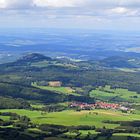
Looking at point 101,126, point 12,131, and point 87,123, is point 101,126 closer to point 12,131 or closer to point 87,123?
point 87,123

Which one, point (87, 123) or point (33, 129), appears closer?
point (33, 129)

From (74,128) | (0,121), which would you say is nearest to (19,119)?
(0,121)

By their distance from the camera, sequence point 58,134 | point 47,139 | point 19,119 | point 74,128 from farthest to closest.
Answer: point 19,119
point 74,128
point 58,134
point 47,139

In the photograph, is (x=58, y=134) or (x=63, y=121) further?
(x=63, y=121)

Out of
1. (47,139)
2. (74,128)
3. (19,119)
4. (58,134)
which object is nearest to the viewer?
(47,139)

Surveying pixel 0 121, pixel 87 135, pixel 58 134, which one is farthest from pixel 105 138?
pixel 0 121

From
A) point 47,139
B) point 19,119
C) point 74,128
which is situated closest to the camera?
point 47,139

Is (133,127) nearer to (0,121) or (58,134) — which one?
(58,134)

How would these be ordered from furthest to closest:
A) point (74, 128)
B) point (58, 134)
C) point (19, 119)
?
1. point (19, 119)
2. point (74, 128)
3. point (58, 134)
